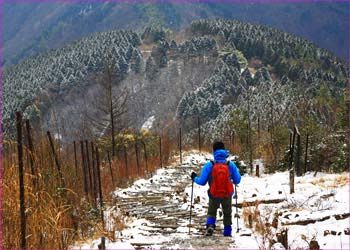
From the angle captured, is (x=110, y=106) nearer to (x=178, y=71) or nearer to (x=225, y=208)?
(x=225, y=208)

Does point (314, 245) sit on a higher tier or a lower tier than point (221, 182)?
lower

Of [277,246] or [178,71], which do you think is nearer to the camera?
[277,246]

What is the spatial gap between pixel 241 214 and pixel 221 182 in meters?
1.52

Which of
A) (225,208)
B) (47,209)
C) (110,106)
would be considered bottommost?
(225,208)

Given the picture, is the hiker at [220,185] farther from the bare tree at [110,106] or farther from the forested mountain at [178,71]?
the forested mountain at [178,71]

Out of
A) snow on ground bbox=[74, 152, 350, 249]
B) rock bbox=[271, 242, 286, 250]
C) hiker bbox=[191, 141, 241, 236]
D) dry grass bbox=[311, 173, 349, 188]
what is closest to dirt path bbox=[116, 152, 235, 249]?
snow on ground bbox=[74, 152, 350, 249]

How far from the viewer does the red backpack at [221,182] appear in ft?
19.7

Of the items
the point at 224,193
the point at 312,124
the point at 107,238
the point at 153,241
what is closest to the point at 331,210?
the point at 224,193

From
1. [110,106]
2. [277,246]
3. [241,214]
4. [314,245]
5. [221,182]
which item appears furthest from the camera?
[110,106]

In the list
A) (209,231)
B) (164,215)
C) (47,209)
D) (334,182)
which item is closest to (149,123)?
(334,182)

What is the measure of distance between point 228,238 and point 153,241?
3.37 feet

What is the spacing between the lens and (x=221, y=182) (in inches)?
237

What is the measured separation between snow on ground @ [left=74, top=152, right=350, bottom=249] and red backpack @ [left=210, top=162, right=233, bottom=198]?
60 cm

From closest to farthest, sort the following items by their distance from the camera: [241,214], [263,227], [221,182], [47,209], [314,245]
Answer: [314,245] < [47,209] < [263,227] < [221,182] < [241,214]
